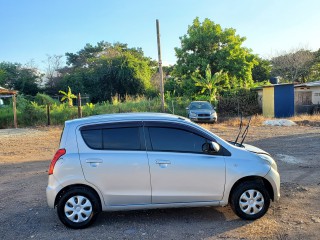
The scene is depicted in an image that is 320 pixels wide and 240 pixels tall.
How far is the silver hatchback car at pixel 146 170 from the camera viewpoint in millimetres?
4914

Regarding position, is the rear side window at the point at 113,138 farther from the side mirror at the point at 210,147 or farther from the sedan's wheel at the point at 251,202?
the sedan's wheel at the point at 251,202

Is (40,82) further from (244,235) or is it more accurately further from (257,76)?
(244,235)

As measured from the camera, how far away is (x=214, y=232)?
4691mm

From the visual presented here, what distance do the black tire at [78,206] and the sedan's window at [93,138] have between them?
669 mm

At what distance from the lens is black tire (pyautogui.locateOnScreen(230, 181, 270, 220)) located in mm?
5074

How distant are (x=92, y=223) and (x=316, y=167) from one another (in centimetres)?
638

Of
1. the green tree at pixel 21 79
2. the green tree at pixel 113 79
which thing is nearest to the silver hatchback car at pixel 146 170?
the green tree at pixel 113 79

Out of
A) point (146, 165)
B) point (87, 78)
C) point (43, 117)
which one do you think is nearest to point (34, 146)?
point (43, 117)

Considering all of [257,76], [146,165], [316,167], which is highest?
[257,76]

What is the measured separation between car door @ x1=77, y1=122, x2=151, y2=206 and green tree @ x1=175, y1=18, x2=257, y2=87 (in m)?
28.2

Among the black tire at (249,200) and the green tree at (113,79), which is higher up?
the green tree at (113,79)

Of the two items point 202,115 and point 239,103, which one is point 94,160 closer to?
point 202,115

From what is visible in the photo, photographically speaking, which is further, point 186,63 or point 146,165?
point 186,63

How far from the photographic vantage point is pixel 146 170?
492 centimetres
